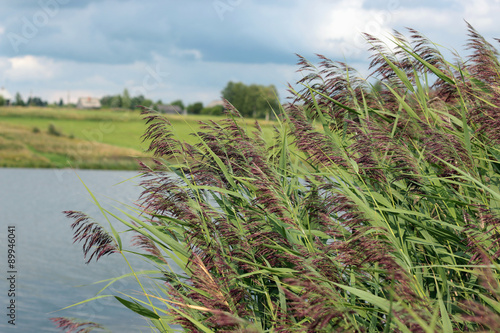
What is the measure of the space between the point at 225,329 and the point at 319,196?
1.12 m

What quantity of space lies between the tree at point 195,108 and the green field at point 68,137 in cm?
1202

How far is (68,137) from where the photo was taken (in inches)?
2598

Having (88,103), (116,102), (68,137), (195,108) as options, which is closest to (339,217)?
(116,102)

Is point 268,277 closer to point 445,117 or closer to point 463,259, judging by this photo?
point 463,259

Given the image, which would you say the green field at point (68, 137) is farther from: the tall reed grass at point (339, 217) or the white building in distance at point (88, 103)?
the tall reed grass at point (339, 217)

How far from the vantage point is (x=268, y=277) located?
302 centimetres

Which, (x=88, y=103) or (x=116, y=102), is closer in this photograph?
(x=116, y=102)

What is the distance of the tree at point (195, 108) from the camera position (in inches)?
3302

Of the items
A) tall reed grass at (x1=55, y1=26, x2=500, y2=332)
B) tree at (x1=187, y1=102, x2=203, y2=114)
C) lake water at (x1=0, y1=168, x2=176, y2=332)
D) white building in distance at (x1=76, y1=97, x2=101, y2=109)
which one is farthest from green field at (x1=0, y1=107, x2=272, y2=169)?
tall reed grass at (x1=55, y1=26, x2=500, y2=332)

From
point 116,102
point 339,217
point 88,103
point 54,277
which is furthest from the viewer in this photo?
point 88,103

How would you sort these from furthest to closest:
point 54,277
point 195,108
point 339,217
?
point 195,108, point 54,277, point 339,217

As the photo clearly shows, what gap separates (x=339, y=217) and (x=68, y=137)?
69.4 metres

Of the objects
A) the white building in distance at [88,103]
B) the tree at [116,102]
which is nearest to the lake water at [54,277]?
the tree at [116,102]

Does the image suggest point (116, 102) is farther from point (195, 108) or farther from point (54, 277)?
point (54, 277)
